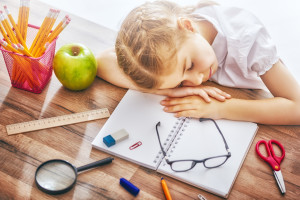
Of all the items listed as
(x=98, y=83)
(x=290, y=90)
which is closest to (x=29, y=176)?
(x=98, y=83)

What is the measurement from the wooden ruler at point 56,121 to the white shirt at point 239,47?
0.41m

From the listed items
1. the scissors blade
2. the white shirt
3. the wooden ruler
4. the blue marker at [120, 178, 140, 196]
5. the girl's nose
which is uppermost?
the white shirt

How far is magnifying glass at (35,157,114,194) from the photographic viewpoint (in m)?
0.81

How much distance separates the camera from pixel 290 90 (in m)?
1.04

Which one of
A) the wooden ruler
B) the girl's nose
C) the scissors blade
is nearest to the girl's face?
the girl's nose

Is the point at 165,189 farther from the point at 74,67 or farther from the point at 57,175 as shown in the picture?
the point at 74,67

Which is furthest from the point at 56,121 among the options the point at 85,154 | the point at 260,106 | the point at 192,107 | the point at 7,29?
the point at 260,106

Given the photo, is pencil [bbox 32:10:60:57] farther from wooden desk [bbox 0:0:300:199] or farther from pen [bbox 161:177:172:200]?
pen [bbox 161:177:172:200]

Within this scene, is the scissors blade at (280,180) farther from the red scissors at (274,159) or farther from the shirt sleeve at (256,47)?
the shirt sleeve at (256,47)

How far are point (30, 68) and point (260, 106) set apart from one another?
0.70 m

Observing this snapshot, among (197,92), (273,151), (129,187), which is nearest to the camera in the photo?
(129,187)

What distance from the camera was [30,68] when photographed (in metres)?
1.00

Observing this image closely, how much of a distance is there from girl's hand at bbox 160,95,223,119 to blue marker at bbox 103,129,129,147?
0.53ft

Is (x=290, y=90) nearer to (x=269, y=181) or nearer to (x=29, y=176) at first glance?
(x=269, y=181)
